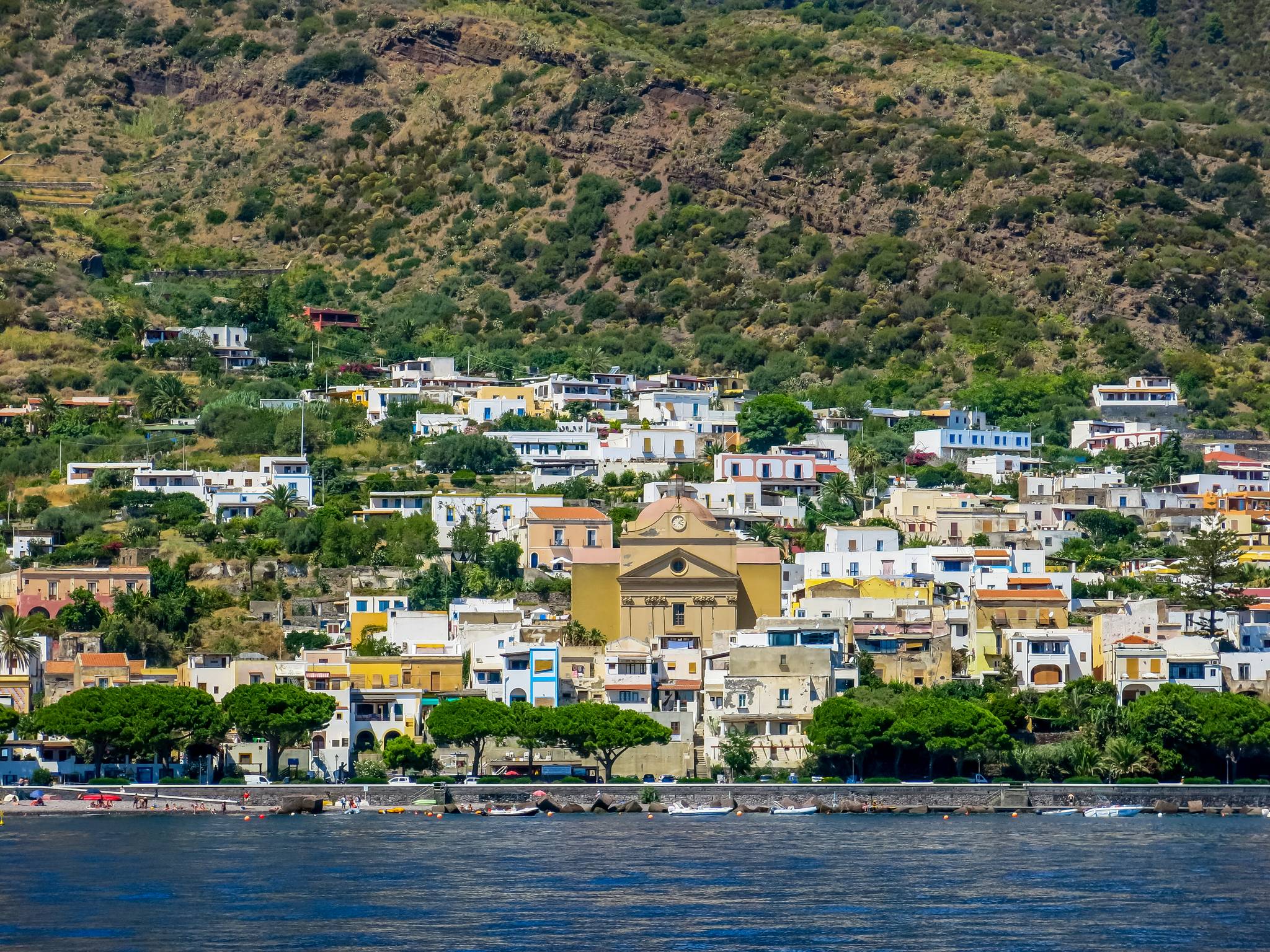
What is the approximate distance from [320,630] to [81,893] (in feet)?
146

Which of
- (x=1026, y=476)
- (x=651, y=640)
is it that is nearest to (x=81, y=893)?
(x=651, y=640)

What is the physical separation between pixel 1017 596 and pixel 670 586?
1471 cm

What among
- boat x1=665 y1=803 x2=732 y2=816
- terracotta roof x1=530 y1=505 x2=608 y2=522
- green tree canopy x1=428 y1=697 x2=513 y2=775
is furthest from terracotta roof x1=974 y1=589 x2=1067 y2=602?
green tree canopy x1=428 y1=697 x2=513 y2=775

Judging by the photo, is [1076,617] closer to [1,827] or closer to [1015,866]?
[1015,866]

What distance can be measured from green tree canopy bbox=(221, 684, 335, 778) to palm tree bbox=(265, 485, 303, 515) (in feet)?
105

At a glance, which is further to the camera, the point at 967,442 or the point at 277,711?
the point at 967,442

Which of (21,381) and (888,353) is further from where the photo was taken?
(888,353)

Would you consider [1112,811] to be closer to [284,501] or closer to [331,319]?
[284,501]

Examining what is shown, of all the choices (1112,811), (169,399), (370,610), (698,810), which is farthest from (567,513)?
(1112,811)

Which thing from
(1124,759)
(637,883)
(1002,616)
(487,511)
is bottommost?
(637,883)

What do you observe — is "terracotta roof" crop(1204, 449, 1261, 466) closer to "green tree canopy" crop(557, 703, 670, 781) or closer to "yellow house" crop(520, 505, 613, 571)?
"yellow house" crop(520, 505, 613, 571)

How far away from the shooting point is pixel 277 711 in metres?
98.8

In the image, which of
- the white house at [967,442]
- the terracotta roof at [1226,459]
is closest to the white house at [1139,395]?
the terracotta roof at [1226,459]

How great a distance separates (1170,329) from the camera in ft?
586
